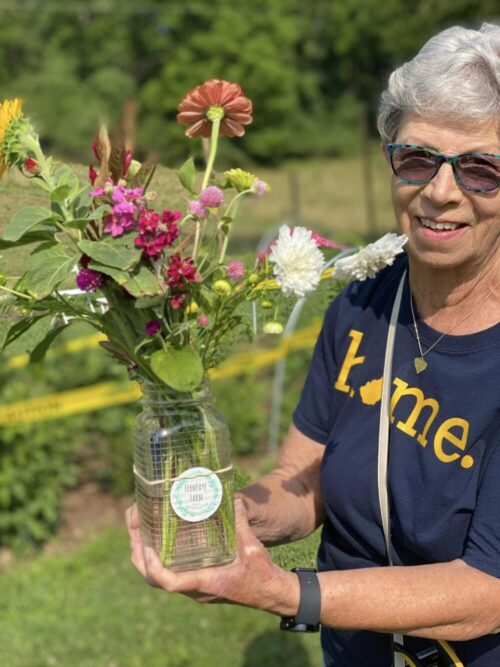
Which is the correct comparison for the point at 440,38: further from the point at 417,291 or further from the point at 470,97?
the point at 417,291

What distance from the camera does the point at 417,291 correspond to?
2047mm

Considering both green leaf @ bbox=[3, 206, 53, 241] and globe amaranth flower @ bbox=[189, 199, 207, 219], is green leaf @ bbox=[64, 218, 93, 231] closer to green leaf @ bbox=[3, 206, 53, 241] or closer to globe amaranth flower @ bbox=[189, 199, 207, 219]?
green leaf @ bbox=[3, 206, 53, 241]

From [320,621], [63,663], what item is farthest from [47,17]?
[320,621]

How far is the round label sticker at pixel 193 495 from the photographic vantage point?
60.9 inches

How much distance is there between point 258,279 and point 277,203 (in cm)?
2503

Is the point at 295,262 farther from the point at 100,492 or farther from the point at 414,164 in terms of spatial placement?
the point at 100,492

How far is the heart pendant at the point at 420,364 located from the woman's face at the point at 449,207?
0.64 ft

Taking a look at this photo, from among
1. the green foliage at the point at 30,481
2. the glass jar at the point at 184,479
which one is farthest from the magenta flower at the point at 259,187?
the green foliage at the point at 30,481

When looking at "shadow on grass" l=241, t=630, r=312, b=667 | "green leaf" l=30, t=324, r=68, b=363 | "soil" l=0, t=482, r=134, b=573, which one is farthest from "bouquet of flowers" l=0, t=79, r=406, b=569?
"soil" l=0, t=482, r=134, b=573

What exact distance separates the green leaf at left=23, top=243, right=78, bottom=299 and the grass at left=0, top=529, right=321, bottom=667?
2.99 metres

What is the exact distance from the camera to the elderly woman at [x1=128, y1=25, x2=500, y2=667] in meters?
1.70

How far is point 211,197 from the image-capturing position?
1484 millimetres

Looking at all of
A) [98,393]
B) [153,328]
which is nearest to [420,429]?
[153,328]

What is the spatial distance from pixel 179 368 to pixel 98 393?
4513 millimetres
